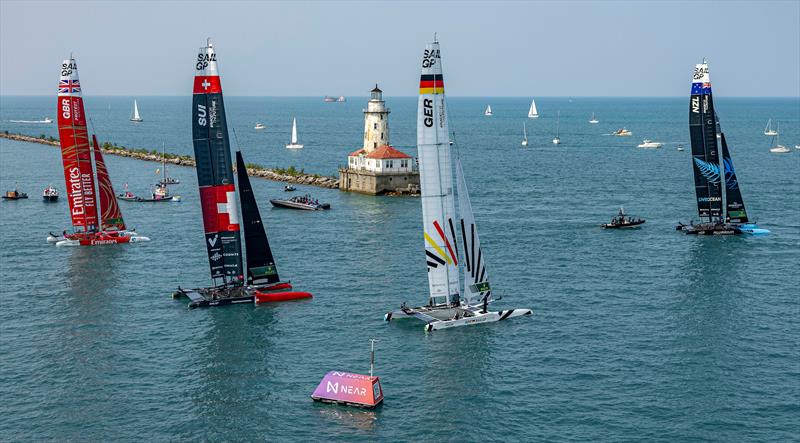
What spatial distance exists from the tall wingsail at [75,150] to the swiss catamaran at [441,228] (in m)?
41.8

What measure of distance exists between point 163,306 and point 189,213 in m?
47.2

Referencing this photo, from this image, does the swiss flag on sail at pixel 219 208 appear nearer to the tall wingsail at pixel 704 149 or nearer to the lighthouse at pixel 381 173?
the tall wingsail at pixel 704 149

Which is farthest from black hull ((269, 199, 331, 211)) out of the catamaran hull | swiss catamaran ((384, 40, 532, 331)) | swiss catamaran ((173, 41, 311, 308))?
swiss catamaran ((384, 40, 532, 331))

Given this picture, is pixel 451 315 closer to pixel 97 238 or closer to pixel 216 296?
pixel 216 296

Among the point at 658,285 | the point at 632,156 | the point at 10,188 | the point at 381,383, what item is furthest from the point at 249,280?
the point at 632,156

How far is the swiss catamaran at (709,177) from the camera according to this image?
9406cm

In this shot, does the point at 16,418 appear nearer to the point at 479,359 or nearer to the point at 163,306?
the point at 163,306

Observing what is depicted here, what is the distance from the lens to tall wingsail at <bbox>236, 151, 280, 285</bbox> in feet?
221

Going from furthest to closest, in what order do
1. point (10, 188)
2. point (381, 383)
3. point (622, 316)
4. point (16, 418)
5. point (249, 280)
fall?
point (10, 188), point (249, 280), point (622, 316), point (381, 383), point (16, 418)

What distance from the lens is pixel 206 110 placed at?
6394cm

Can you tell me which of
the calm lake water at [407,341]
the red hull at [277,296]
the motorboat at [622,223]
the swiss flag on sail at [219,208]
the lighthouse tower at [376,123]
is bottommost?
the calm lake water at [407,341]

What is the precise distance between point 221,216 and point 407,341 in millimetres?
18935

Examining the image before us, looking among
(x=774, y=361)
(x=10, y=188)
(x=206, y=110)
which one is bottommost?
(x=774, y=361)

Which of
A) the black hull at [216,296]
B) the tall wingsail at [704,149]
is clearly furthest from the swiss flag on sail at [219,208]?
the tall wingsail at [704,149]
